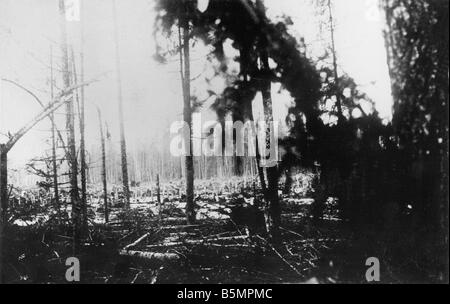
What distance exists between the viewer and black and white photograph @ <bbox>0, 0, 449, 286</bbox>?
227 inches

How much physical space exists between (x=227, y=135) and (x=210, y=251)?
7.77 ft

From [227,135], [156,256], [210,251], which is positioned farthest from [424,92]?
[156,256]

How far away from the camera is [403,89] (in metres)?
5.13

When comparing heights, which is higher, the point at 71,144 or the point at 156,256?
the point at 71,144

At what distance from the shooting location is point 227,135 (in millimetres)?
6340

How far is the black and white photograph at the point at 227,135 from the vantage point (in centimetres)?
577

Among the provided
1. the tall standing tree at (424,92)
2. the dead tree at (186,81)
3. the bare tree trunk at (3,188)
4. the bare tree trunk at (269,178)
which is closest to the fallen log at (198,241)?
the bare tree trunk at (269,178)

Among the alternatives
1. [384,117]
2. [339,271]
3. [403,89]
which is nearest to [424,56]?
[403,89]

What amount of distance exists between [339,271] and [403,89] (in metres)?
3.32

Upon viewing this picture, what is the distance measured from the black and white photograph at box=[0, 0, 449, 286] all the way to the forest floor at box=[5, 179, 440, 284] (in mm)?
28

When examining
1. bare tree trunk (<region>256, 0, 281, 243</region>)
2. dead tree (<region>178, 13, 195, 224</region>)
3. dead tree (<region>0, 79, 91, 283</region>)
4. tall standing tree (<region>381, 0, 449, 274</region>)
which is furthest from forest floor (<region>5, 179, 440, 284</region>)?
tall standing tree (<region>381, 0, 449, 274</region>)

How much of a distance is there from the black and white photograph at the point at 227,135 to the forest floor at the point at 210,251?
28 millimetres

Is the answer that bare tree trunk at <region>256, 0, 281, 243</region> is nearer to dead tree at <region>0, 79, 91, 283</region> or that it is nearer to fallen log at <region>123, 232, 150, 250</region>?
fallen log at <region>123, 232, 150, 250</region>

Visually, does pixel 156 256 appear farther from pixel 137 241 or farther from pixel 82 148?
pixel 82 148
